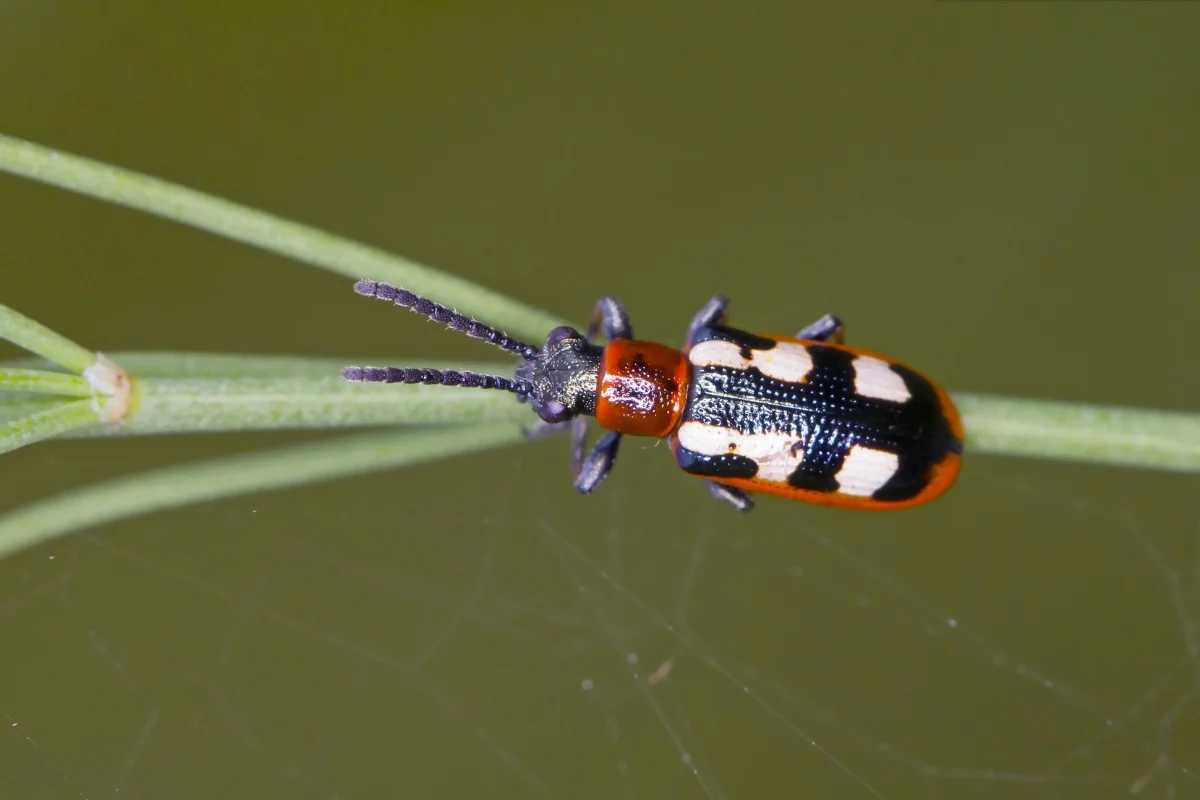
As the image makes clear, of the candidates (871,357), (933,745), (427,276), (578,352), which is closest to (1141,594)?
(933,745)

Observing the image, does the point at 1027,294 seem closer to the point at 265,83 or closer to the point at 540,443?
the point at 540,443

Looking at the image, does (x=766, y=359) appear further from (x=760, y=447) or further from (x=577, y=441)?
(x=577, y=441)

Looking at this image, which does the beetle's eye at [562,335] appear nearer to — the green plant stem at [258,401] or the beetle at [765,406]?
the beetle at [765,406]

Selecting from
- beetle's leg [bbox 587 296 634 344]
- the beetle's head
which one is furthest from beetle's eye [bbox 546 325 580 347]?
beetle's leg [bbox 587 296 634 344]

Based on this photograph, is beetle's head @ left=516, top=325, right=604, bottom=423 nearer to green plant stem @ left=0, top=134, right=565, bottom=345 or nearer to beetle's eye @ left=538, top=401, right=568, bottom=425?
beetle's eye @ left=538, top=401, right=568, bottom=425

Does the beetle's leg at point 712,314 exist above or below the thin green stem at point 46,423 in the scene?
above

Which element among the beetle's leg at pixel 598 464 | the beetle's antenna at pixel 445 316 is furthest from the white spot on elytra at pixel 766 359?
the beetle's antenna at pixel 445 316
